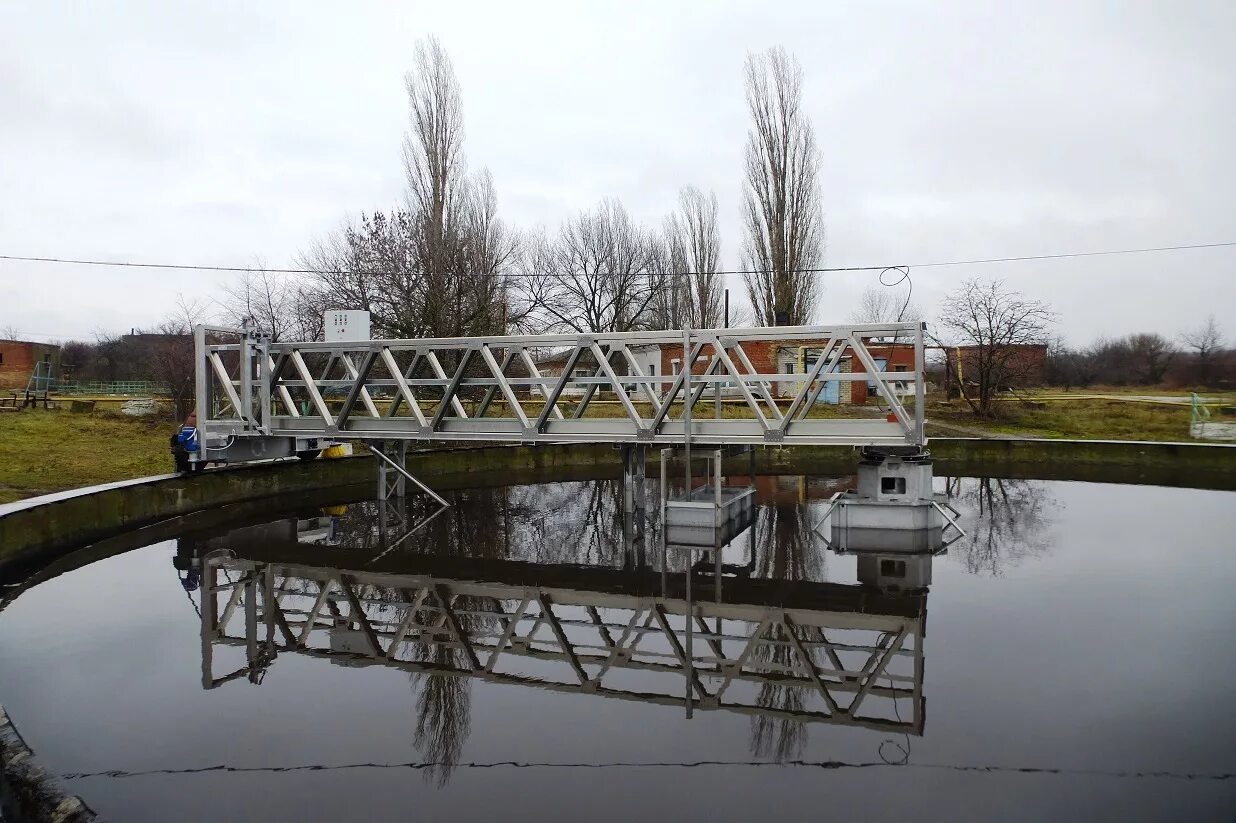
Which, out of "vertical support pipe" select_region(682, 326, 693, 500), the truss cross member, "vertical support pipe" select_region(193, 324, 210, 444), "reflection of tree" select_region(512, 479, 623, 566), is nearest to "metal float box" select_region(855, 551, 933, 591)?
"vertical support pipe" select_region(682, 326, 693, 500)

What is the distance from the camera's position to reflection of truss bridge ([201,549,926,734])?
15.7 feet

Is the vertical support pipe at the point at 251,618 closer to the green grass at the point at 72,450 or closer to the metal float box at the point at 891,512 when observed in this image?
the green grass at the point at 72,450

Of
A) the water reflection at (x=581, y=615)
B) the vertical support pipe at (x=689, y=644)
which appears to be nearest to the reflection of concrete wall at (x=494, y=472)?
the water reflection at (x=581, y=615)

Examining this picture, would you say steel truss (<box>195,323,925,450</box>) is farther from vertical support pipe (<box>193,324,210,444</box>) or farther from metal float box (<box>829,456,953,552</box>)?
metal float box (<box>829,456,953,552</box>)

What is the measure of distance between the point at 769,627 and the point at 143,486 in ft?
26.4

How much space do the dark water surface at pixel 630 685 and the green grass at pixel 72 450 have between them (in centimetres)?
Result: 542

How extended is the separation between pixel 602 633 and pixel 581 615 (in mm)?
500

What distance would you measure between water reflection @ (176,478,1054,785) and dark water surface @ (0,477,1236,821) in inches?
1.2

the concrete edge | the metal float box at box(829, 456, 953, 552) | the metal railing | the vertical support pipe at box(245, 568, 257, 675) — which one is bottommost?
the vertical support pipe at box(245, 568, 257, 675)

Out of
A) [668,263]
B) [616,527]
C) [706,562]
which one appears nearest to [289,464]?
[616,527]

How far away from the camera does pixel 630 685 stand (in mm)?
4887

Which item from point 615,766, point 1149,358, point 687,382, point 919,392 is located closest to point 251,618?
point 615,766

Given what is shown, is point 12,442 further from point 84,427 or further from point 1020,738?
point 1020,738

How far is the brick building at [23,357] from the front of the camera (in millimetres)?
40806
